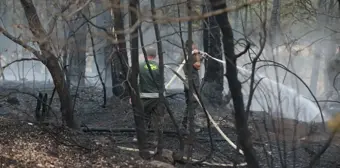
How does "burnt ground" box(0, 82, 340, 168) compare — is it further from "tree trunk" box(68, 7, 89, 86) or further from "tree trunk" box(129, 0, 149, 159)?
"tree trunk" box(68, 7, 89, 86)

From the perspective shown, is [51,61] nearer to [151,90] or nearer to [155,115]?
[155,115]

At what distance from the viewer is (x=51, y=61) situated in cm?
743

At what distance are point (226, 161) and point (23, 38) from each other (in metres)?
3.35

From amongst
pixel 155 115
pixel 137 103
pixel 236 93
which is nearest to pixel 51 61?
pixel 137 103

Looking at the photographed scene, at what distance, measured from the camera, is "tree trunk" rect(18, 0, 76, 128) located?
7148 mm

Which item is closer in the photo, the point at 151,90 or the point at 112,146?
the point at 112,146

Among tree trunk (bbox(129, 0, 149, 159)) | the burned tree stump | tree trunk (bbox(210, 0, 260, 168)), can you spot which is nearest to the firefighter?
tree trunk (bbox(129, 0, 149, 159))

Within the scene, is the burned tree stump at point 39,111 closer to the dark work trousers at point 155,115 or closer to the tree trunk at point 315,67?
the dark work trousers at point 155,115

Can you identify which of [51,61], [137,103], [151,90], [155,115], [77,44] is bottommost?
[155,115]

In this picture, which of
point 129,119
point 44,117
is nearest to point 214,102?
point 129,119

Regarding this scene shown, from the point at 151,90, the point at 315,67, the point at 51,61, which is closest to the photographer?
the point at 51,61

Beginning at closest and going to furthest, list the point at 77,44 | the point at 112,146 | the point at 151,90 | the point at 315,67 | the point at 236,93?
the point at 236,93, the point at 112,146, the point at 151,90, the point at 77,44, the point at 315,67

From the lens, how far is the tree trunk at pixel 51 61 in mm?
7148

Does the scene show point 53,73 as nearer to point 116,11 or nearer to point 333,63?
point 116,11
